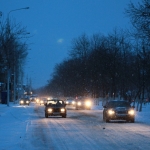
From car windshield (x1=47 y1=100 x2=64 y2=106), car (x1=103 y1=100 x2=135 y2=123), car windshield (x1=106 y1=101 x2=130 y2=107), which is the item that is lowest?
car (x1=103 y1=100 x2=135 y2=123)

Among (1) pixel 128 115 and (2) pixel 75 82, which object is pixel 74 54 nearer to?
(2) pixel 75 82

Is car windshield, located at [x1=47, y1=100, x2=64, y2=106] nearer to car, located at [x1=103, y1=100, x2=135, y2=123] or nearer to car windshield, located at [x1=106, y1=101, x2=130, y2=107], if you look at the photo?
car windshield, located at [x1=106, y1=101, x2=130, y2=107]

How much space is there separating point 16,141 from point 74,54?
79.2 metres

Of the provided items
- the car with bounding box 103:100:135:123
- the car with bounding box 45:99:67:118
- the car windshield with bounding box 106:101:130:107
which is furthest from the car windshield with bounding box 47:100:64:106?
the car with bounding box 103:100:135:123

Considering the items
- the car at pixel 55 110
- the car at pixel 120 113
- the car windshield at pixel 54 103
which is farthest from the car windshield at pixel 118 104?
the car windshield at pixel 54 103

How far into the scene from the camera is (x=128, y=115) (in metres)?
32.4

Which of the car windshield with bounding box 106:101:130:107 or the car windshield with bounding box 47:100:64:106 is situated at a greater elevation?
the car windshield with bounding box 47:100:64:106

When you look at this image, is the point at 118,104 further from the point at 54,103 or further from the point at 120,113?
the point at 54,103

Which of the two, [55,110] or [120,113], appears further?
[55,110]

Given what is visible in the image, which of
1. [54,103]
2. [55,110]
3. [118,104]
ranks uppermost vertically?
[54,103]

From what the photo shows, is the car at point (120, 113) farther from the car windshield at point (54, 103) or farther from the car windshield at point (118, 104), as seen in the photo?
the car windshield at point (54, 103)

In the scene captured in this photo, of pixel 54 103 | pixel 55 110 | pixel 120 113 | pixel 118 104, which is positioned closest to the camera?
pixel 120 113

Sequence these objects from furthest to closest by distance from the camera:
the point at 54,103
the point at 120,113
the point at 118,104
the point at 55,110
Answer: the point at 54,103 → the point at 55,110 → the point at 118,104 → the point at 120,113

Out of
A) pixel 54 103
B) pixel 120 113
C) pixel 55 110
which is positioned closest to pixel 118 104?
pixel 120 113
